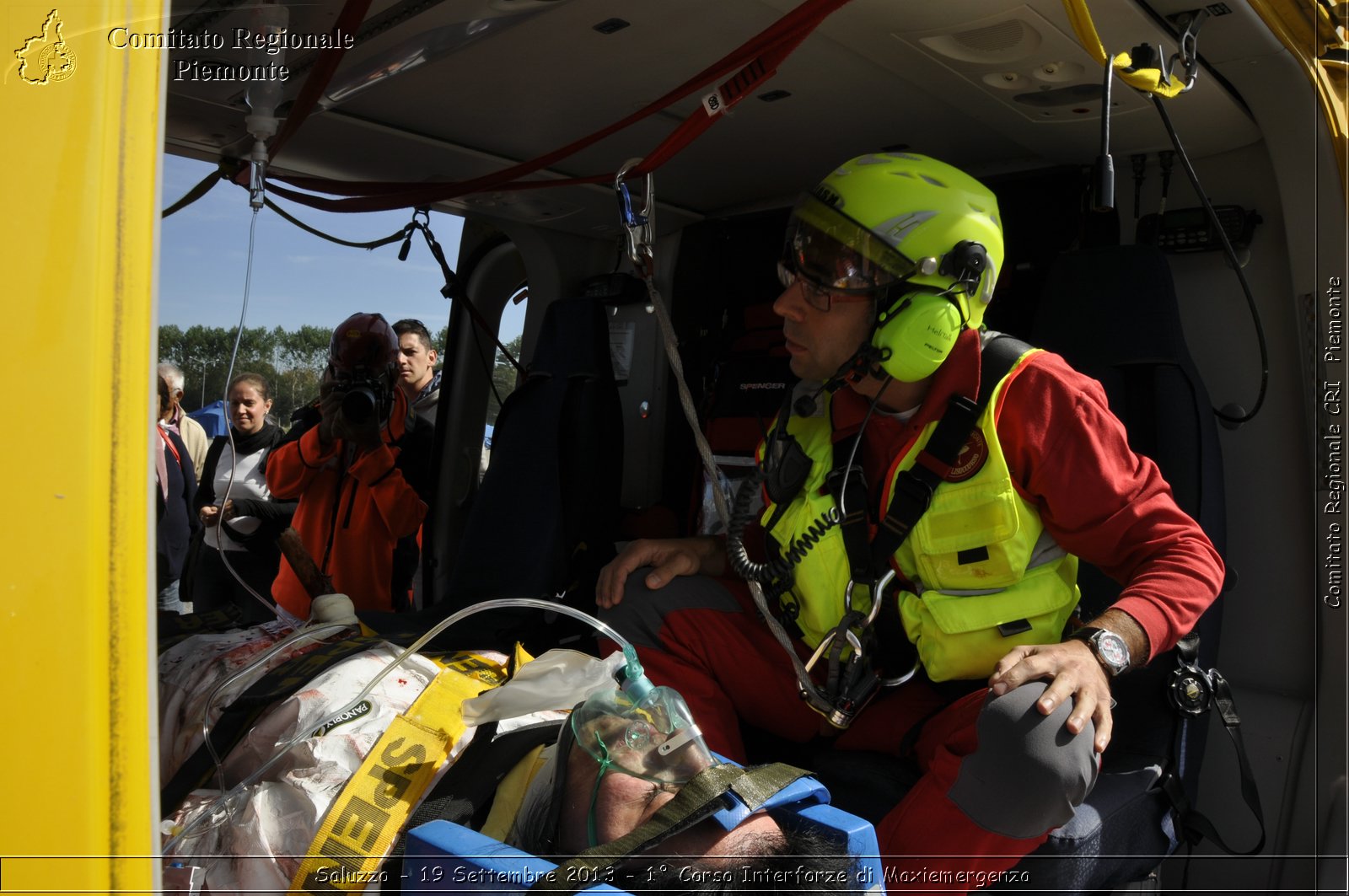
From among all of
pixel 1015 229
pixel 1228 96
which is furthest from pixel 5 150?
pixel 1015 229

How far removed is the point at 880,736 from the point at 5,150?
1.76 m

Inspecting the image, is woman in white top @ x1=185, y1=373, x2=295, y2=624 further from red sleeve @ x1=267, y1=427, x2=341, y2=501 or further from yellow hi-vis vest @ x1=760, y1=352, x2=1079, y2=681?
yellow hi-vis vest @ x1=760, y1=352, x2=1079, y2=681

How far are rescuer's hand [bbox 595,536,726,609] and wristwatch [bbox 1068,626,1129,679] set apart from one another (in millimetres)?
901

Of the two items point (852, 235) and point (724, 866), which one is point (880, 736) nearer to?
point (724, 866)

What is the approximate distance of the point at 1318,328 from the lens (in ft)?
7.10

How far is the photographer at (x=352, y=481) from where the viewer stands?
3.35 metres

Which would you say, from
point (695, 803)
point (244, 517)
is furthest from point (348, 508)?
point (695, 803)

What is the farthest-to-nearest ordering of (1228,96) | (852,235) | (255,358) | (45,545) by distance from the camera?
(255,358), (1228,96), (852,235), (45,545)

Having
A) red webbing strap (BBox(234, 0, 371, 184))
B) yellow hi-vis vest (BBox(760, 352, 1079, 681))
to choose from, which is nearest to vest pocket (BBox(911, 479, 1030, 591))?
yellow hi-vis vest (BBox(760, 352, 1079, 681))

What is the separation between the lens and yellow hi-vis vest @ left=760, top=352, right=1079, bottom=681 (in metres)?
1.81

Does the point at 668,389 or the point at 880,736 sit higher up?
the point at 668,389

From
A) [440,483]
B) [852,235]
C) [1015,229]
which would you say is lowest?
[440,483]

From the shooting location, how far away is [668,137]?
203 cm

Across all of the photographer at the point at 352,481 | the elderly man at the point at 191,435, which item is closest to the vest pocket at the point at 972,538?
the photographer at the point at 352,481
